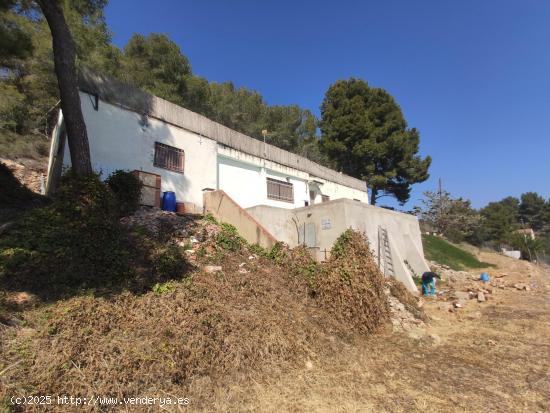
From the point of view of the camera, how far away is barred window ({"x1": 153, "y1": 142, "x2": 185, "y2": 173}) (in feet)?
37.7

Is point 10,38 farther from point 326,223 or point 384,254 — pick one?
point 384,254

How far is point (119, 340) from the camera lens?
4238mm

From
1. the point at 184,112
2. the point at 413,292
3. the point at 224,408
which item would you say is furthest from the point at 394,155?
the point at 224,408

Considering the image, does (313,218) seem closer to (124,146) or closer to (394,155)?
(124,146)

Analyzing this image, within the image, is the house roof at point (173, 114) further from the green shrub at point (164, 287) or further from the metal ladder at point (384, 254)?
the green shrub at point (164, 287)

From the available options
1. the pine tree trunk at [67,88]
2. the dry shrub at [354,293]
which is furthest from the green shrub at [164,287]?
the dry shrub at [354,293]

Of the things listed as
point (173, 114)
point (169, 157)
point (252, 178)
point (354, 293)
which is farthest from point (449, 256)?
point (173, 114)

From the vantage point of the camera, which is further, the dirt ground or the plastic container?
the plastic container

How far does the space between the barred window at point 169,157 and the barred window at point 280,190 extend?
502cm

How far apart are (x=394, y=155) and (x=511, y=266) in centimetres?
1072

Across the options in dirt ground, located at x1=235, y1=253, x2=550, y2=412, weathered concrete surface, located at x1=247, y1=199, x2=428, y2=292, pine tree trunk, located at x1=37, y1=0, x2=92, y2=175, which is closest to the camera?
dirt ground, located at x1=235, y1=253, x2=550, y2=412

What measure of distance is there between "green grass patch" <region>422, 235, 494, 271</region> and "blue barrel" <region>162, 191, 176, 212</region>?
15036 mm

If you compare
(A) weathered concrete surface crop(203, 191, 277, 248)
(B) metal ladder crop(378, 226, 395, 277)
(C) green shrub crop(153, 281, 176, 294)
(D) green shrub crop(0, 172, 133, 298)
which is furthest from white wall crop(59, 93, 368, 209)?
(B) metal ladder crop(378, 226, 395, 277)

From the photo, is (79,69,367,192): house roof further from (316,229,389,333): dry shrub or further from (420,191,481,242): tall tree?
(420,191,481,242): tall tree
